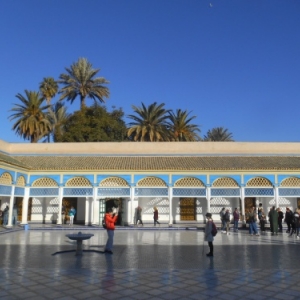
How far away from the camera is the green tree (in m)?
34.8

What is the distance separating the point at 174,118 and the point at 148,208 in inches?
733

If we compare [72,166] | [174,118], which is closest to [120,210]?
[72,166]

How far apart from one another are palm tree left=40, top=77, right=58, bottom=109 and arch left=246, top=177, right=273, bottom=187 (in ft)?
96.5

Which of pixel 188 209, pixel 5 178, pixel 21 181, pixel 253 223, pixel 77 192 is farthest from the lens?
pixel 188 209

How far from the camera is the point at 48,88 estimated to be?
41.4 meters

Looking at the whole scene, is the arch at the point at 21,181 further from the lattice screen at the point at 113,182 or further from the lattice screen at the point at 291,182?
the lattice screen at the point at 291,182

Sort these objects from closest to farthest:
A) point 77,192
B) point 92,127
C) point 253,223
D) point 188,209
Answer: point 253,223
point 77,192
point 188,209
point 92,127

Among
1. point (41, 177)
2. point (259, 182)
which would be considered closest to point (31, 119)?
point (41, 177)

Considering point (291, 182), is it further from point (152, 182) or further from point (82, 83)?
point (82, 83)

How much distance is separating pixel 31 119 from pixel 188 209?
2186cm

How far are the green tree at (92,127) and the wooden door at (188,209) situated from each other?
49.2 ft

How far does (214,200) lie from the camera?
23156 mm

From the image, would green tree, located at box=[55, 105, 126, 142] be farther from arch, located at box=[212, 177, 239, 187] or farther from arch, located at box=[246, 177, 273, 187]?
arch, located at box=[246, 177, 273, 187]

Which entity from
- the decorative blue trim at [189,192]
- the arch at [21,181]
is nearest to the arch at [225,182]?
the decorative blue trim at [189,192]
